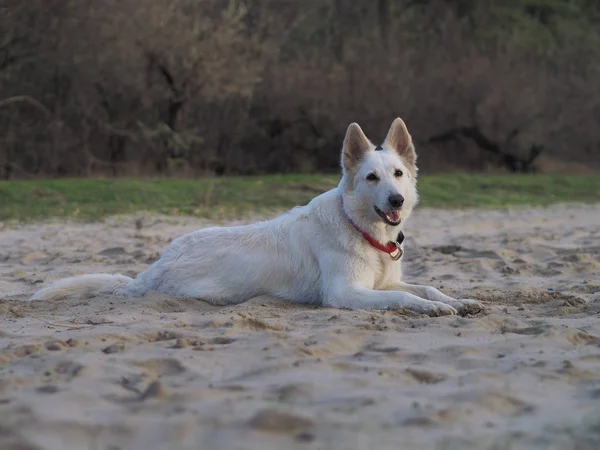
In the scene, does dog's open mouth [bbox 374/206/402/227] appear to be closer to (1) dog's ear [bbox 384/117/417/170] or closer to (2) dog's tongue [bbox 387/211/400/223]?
(2) dog's tongue [bbox 387/211/400/223]

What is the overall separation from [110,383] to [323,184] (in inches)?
683

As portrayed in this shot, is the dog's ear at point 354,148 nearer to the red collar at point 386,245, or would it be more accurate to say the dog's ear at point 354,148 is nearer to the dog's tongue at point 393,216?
the red collar at point 386,245

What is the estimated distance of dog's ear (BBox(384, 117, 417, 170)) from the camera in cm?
726

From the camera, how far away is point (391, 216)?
692 centimetres

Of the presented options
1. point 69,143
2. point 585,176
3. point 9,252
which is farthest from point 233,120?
point 9,252

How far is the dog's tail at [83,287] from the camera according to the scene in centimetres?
720

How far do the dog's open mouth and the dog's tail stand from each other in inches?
87.9

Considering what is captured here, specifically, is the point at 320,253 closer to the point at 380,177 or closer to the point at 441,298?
the point at 380,177

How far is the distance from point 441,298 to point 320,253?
1.08 metres

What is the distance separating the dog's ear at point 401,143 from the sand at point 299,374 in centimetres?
118

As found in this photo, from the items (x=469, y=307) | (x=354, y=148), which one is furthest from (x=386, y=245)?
(x=469, y=307)

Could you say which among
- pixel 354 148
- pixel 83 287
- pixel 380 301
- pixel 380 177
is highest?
pixel 354 148

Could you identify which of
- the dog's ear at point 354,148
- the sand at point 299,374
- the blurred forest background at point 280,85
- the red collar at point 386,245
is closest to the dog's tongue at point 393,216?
the red collar at point 386,245

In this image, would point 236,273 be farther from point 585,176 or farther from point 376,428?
point 585,176
